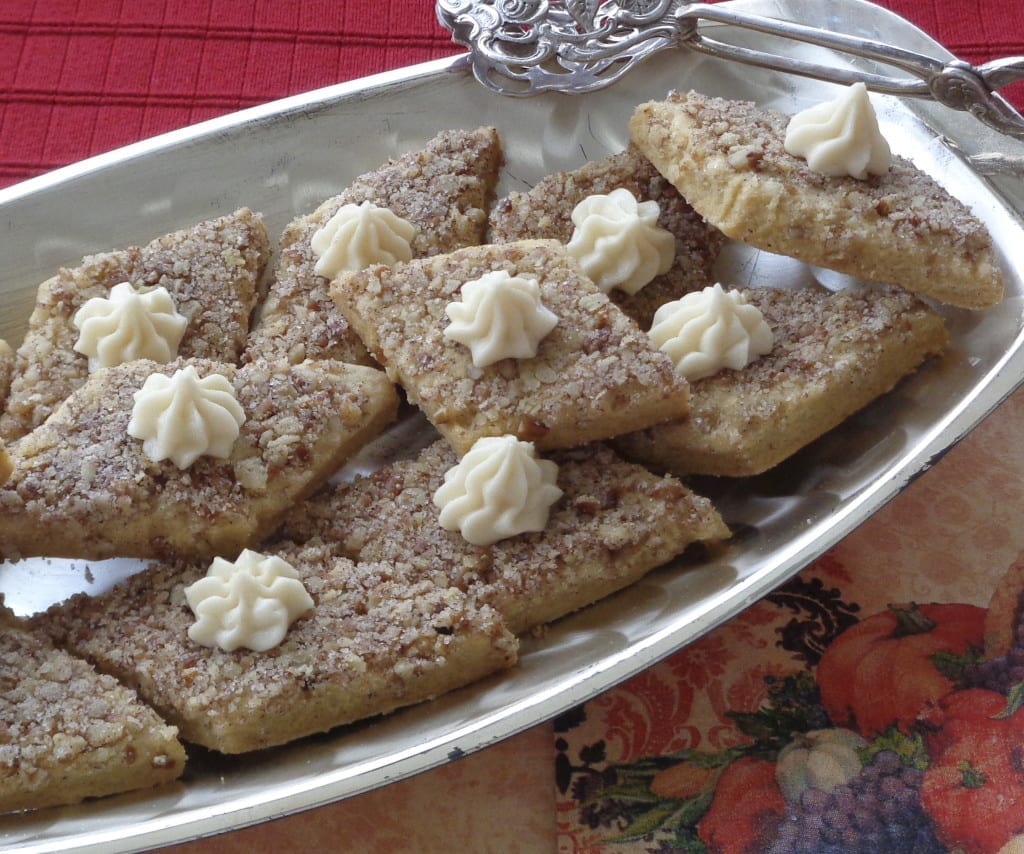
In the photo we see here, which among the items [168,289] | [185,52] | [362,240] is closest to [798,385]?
[362,240]

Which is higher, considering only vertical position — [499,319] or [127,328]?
[499,319]

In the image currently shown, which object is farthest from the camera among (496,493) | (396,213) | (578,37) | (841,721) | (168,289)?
(578,37)

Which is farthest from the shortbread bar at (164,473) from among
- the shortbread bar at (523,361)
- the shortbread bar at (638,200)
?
the shortbread bar at (638,200)

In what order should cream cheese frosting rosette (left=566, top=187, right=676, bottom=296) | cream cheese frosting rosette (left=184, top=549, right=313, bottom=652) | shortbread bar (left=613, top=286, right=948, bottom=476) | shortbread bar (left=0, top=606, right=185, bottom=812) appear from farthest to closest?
cream cheese frosting rosette (left=566, top=187, right=676, bottom=296), shortbread bar (left=613, top=286, right=948, bottom=476), cream cheese frosting rosette (left=184, top=549, right=313, bottom=652), shortbread bar (left=0, top=606, right=185, bottom=812)

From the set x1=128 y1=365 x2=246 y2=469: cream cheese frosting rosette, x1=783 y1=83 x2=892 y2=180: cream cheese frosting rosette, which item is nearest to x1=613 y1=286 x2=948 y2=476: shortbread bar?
x1=783 y1=83 x2=892 y2=180: cream cheese frosting rosette

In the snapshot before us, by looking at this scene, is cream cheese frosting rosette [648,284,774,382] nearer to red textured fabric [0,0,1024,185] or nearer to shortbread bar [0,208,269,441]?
shortbread bar [0,208,269,441]

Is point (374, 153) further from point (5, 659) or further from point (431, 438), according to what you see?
point (5, 659)

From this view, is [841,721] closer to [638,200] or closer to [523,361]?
[523,361]
